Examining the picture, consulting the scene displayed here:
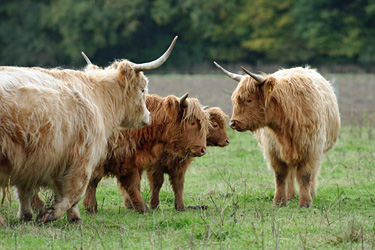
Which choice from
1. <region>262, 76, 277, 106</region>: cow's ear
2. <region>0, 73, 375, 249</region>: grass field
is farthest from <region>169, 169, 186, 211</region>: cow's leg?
<region>262, 76, 277, 106</region>: cow's ear

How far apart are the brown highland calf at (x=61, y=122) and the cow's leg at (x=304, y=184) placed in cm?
178

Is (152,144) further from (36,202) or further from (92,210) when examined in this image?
(36,202)

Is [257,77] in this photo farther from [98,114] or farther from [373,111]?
[373,111]

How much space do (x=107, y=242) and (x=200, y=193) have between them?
8.72 feet

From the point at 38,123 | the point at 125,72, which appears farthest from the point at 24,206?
the point at 125,72

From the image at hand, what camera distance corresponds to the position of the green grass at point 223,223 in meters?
4.44

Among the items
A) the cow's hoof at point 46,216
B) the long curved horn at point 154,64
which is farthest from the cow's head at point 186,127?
the cow's hoof at point 46,216

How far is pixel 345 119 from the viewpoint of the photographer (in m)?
13.9

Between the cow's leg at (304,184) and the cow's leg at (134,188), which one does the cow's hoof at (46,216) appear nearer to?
the cow's leg at (134,188)

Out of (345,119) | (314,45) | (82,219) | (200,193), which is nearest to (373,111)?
(345,119)

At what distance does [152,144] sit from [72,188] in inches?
48.5

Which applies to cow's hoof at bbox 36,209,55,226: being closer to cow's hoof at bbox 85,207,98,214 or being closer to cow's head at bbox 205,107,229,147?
cow's hoof at bbox 85,207,98,214

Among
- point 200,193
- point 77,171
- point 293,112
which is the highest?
point 293,112

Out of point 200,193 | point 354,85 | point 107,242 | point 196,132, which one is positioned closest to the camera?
point 107,242
